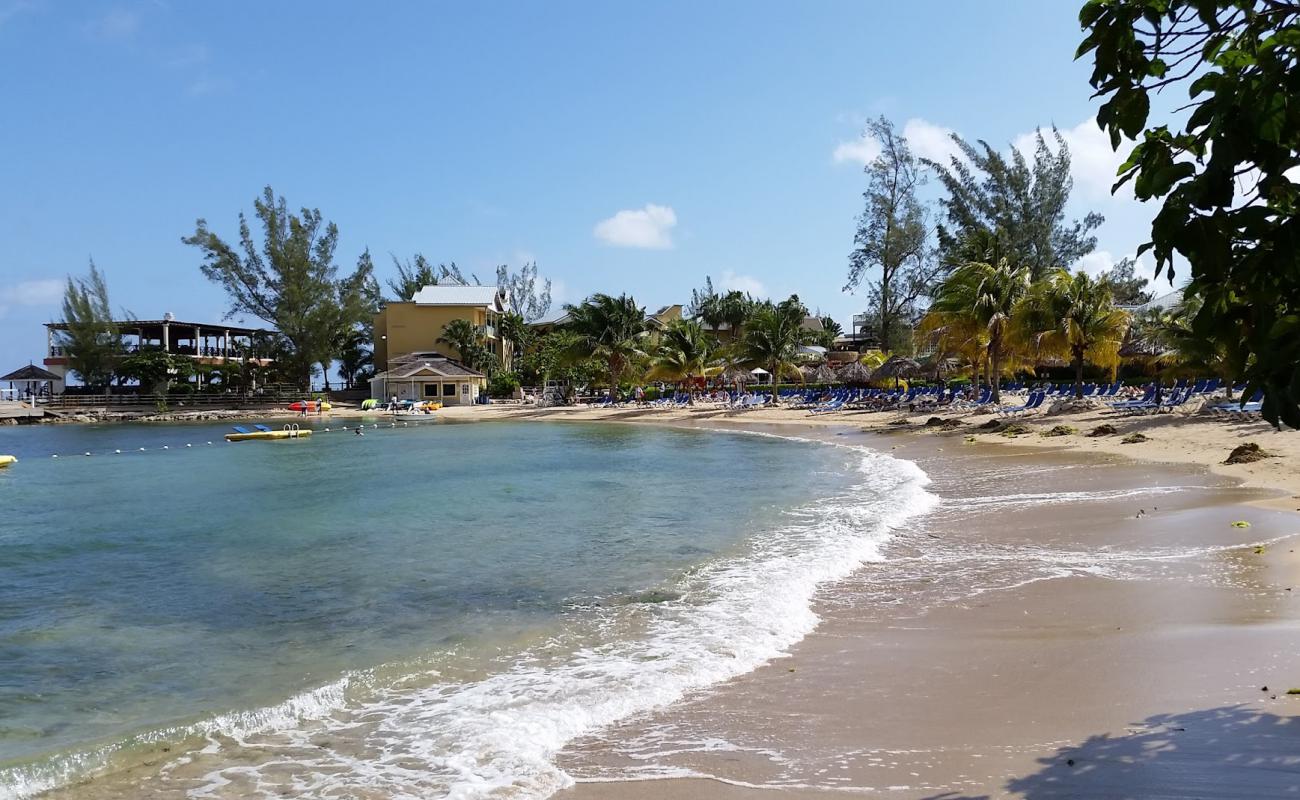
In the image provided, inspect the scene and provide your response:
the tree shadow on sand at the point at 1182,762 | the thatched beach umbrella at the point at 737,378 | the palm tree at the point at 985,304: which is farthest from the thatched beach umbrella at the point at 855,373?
the tree shadow on sand at the point at 1182,762

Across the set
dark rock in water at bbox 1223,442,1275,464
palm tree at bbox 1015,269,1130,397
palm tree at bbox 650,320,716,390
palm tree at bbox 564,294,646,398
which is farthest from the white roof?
dark rock in water at bbox 1223,442,1275,464

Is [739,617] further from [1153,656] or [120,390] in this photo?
[120,390]

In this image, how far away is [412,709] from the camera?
542cm

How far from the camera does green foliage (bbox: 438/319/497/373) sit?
60.3 metres

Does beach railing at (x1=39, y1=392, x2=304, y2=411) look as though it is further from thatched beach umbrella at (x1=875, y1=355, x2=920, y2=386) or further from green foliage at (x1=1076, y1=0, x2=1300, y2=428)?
green foliage at (x1=1076, y1=0, x2=1300, y2=428)

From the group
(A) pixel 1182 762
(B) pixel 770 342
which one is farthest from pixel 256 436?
(A) pixel 1182 762

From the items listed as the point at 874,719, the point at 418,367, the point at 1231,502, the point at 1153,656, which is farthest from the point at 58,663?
the point at 418,367

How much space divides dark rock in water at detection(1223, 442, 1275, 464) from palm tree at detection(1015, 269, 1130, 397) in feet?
40.5

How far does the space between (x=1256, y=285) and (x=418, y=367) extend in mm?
58719

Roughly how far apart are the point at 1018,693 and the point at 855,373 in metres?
37.3

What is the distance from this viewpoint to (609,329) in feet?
161

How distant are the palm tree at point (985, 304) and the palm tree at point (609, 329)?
2197 cm

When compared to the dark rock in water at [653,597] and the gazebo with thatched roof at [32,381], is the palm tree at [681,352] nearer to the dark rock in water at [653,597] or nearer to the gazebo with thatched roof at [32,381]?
the dark rock in water at [653,597]

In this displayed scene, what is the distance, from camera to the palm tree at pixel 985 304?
95.9ft
